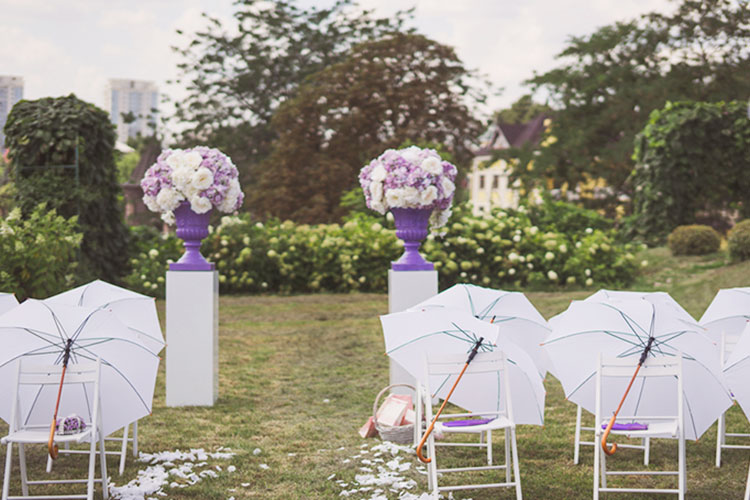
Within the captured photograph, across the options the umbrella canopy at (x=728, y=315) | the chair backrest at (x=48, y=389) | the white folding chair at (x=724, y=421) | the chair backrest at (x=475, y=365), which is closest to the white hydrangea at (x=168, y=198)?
the chair backrest at (x=48, y=389)

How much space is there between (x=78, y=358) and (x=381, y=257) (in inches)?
405

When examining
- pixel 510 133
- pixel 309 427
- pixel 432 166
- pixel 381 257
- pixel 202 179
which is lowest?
pixel 309 427

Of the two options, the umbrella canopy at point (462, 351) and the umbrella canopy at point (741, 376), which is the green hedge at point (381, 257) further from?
the umbrella canopy at point (741, 376)

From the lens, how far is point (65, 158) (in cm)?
1309

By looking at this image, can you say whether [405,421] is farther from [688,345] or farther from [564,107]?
[564,107]

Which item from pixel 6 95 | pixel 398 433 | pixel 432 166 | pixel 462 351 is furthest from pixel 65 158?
pixel 462 351

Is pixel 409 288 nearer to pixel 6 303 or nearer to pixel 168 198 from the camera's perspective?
pixel 168 198

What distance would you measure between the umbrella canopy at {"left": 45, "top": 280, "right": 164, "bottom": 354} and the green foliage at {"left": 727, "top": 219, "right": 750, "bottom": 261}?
11.4 metres

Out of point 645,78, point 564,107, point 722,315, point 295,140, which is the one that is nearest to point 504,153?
point 564,107

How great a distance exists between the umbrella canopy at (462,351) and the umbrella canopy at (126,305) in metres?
1.61

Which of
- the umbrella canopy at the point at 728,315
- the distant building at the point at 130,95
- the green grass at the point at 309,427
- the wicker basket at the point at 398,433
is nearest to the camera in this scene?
the green grass at the point at 309,427

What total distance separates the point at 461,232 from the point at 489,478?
996cm

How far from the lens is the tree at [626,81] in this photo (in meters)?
23.2

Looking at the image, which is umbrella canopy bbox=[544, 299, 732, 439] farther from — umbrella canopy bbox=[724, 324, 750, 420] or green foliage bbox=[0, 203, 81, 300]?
green foliage bbox=[0, 203, 81, 300]
